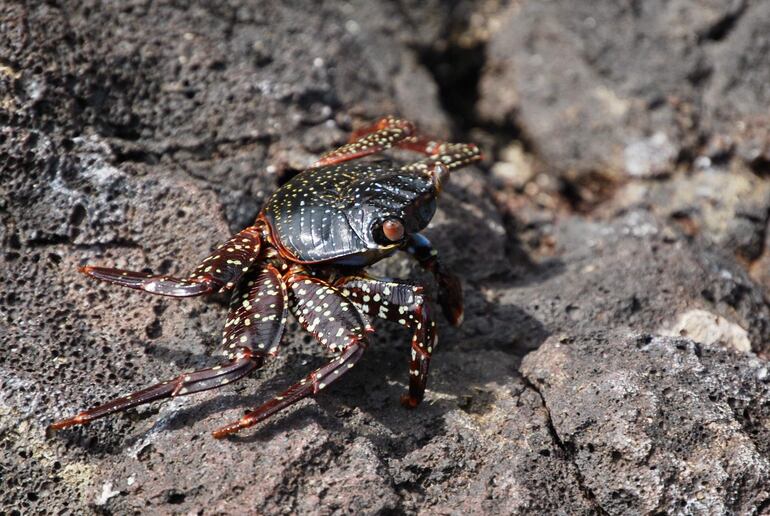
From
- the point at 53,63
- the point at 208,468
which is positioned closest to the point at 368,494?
the point at 208,468

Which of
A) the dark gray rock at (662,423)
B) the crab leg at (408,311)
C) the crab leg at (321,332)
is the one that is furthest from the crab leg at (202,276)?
the dark gray rock at (662,423)

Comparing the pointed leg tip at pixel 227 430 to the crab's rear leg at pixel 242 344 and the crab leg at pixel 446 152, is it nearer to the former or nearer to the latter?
the crab's rear leg at pixel 242 344

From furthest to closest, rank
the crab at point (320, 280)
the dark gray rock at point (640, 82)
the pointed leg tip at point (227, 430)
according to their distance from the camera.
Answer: the dark gray rock at point (640, 82)
the crab at point (320, 280)
the pointed leg tip at point (227, 430)

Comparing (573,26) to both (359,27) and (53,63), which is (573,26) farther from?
(53,63)

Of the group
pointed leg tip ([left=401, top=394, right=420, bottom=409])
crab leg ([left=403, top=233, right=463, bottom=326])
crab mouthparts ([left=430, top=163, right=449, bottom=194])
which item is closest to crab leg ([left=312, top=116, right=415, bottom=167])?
crab mouthparts ([left=430, top=163, right=449, bottom=194])

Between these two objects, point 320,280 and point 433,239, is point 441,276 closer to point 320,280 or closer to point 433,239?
point 433,239

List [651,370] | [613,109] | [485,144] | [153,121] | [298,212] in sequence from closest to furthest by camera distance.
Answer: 1. [651,370]
2. [298,212]
3. [153,121]
4. [613,109]
5. [485,144]

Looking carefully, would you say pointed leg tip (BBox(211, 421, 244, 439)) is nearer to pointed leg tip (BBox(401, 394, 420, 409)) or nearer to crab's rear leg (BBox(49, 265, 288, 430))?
crab's rear leg (BBox(49, 265, 288, 430))

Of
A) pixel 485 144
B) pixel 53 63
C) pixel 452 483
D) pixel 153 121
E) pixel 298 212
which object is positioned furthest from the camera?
pixel 485 144
